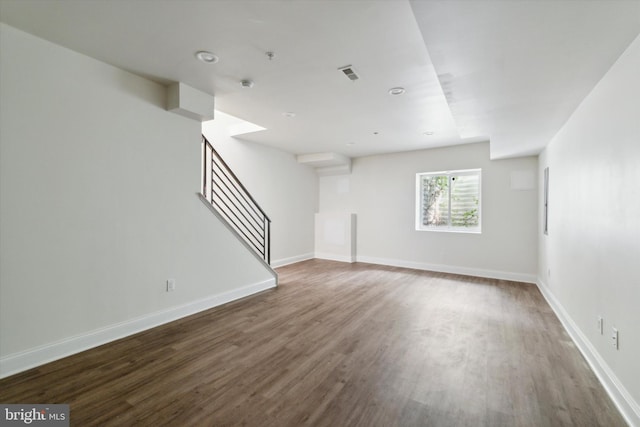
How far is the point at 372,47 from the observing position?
2246 mm

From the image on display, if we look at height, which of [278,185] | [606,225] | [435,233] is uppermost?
[278,185]

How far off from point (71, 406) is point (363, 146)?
5289 mm

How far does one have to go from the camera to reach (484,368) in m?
2.22

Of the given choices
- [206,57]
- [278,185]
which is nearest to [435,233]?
[278,185]

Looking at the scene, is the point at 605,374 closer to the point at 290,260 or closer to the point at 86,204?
the point at 86,204

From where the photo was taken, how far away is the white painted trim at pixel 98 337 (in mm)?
2111

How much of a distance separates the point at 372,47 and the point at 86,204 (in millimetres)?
2814

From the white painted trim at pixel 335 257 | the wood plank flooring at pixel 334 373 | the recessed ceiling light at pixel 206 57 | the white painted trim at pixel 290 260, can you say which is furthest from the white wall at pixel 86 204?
the white painted trim at pixel 335 257

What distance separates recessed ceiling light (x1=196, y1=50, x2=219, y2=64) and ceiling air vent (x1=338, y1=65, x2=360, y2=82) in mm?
1133

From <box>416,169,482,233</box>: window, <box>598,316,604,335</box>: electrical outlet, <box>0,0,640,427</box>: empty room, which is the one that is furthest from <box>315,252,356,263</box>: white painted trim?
<box>598,316,604,335</box>: electrical outlet

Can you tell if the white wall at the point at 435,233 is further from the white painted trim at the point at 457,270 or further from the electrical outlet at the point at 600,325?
the electrical outlet at the point at 600,325

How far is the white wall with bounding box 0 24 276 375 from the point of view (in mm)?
2127

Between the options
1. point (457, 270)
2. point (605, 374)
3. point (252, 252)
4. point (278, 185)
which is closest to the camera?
point (605, 374)

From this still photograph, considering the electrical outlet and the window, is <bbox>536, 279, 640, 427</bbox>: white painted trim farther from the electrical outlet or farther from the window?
the window
